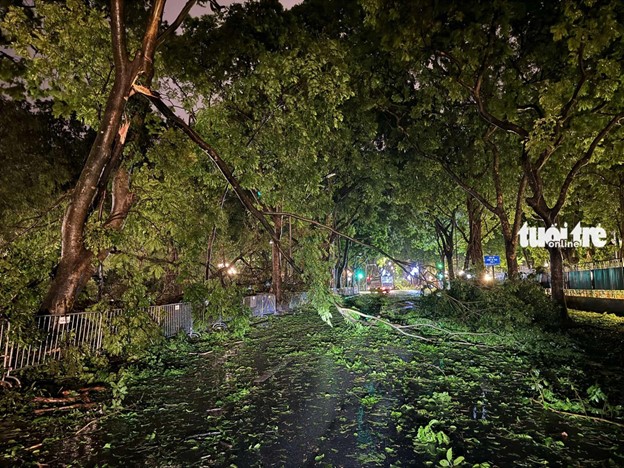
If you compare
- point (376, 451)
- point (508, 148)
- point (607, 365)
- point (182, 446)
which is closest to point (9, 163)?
point (182, 446)

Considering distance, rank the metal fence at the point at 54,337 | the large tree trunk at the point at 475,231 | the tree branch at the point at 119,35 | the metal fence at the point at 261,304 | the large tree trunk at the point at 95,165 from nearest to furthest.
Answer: the metal fence at the point at 54,337
the tree branch at the point at 119,35
the large tree trunk at the point at 95,165
the metal fence at the point at 261,304
the large tree trunk at the point at 475,231

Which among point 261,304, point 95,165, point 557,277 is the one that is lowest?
point 261,304

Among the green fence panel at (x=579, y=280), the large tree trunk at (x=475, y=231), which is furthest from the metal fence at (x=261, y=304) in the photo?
the green fence panel at (x=579, y=280)

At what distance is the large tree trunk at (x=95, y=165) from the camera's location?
330 inches

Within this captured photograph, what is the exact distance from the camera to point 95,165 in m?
8.82

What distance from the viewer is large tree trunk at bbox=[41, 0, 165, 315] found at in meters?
8.39

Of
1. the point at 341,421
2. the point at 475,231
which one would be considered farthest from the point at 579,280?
the point at 341,421

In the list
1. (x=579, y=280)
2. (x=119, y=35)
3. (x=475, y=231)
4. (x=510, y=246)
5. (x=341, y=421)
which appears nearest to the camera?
(x=341, y=421)

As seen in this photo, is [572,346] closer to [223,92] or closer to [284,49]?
[284,49]

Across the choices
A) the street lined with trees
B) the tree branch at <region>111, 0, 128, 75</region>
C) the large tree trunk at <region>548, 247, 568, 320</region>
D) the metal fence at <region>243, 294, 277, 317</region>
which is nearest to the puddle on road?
the street lined with trees

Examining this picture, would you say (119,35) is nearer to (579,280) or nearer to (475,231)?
(475,231)

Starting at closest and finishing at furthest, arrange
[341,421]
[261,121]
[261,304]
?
[341,421] → [261,121] → [261,304]

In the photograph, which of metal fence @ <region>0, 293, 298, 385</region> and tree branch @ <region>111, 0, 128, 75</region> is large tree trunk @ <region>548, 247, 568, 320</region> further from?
tree branch @ <region>111, 0, 128, 75</region>

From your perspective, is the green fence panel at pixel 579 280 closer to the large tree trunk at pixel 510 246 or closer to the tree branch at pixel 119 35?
the large tree trunk at pixel 510 246
